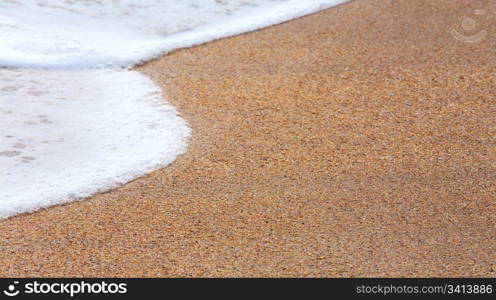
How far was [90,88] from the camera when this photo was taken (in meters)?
4.47

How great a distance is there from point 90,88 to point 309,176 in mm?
1653

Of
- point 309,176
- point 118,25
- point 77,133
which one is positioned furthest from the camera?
point 118,25

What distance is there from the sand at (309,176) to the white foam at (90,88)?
133 mm

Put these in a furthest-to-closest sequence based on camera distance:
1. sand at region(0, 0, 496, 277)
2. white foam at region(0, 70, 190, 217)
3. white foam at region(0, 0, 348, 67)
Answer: white foam at region(0, 0, 348, 67), white foam at region(0, 70, 190, 217), sand at region(0, 0, 496, 277)

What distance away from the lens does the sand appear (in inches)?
110

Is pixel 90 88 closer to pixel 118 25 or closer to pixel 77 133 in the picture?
pixel 77 133

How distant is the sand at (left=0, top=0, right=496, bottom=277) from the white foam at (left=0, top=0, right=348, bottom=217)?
0.44ft

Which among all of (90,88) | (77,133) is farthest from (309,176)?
(90,88)

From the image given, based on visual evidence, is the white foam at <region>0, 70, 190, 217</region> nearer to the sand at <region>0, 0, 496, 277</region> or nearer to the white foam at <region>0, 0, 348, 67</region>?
the sand at <region>0, 0, 496, 277</region>

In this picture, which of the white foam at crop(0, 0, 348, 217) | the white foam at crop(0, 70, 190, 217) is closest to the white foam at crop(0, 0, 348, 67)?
the white foam at crop(0, 0, 348, 217)

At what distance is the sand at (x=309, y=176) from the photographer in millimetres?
2795

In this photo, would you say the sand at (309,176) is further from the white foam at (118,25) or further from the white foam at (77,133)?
the white foam at (118,25)

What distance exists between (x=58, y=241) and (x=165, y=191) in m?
0.53


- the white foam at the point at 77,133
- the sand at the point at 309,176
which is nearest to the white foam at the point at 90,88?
the white foam at the point at 77,133
